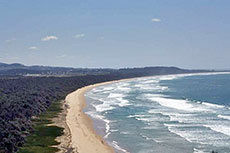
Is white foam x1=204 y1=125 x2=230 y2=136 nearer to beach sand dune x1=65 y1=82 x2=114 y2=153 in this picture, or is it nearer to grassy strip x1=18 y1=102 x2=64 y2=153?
beach sand dune x1=65 y1=82 x2=114 y2=153

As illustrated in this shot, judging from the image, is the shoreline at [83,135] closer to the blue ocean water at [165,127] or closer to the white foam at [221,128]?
the blue ocean water at [165,127]

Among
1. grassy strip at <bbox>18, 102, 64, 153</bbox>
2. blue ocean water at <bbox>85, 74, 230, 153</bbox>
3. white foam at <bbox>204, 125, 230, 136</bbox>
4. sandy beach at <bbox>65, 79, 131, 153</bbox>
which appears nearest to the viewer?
grassy strip at <bbox>18, 102, 64, 153</bbox>

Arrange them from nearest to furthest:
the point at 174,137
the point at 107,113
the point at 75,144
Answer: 1. the point at 75,144
2. the point at 174,137
3. the point at 107,113

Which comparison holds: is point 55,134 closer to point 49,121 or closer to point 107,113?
point 49,121

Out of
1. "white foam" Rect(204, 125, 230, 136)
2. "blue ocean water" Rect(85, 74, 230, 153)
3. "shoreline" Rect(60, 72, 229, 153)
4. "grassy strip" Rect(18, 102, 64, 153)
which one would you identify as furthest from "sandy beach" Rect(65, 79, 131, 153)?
"white foam" Rect(204, 125, 230, 136)

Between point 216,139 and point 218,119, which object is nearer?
point 216,139

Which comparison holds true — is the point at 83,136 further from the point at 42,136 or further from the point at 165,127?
the point at 165,127

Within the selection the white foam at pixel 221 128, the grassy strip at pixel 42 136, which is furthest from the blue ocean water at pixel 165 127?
the grassy strip at pixel 42 136

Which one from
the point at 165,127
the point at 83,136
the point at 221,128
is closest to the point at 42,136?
the point at 83,136

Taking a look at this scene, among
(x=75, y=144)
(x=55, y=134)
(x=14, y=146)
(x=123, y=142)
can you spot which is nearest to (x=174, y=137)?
(x=123, y=142)
